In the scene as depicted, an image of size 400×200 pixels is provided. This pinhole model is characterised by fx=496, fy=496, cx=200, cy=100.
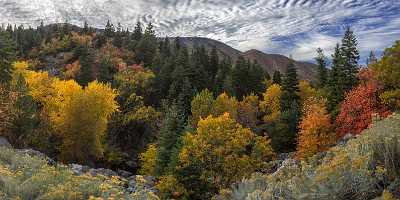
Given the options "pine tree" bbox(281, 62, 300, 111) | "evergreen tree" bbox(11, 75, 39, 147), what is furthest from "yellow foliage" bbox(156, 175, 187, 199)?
"pine tree" bbox(281, 62, 300, 111)

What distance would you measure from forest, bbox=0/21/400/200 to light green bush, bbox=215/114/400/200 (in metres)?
0.02

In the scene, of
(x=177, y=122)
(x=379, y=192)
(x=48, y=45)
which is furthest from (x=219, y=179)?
(x=48, y=45)

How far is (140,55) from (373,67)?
69515mm

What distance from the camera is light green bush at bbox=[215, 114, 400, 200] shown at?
356 inches

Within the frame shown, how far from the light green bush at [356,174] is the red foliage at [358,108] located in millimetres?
34637

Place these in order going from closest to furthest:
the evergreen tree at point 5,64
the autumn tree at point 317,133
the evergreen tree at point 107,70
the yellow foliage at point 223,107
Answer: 1. the autumn tree at point 317,133
2. the evergreen tree at point 5,64
3. the yellow foliage at point 223,107
4. the evergreen tree at point 107,70

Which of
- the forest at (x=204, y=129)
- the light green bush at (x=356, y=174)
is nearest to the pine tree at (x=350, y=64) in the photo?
the forest at (x=204, y=129)

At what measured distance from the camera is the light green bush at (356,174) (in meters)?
9.05

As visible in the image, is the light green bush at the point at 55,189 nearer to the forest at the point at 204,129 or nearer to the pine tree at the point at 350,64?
the forest at the point at 204,129

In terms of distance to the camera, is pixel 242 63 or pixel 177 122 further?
pixel 242 63

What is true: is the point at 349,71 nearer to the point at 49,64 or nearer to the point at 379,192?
→ the point at 379,192

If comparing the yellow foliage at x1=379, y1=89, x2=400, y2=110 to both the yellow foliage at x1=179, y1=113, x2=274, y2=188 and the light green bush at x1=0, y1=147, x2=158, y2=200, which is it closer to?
the yellow foliage at x1=179, y1=113, x2=274, y2=188

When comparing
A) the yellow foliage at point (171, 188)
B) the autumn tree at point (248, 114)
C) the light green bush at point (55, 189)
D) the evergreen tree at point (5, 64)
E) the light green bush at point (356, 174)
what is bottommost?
the yellow foliage at point (171, 188)

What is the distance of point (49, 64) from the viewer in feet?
363
